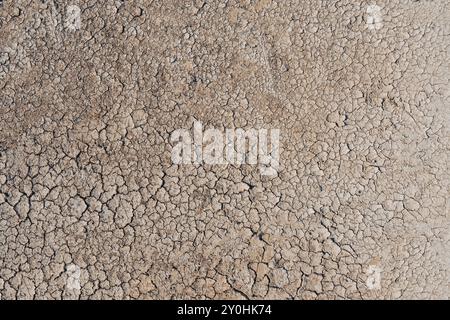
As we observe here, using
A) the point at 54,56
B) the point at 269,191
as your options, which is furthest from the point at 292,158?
the point at 54,56

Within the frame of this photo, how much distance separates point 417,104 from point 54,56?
187 centimetres

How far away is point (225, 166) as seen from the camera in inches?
109

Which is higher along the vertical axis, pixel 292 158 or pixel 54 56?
pixel 54 56

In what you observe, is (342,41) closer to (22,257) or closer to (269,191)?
(269,191)

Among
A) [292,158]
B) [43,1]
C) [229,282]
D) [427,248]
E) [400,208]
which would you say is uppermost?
[43,1]

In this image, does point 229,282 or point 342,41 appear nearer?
point 229,282

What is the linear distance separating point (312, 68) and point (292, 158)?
50 centimetres

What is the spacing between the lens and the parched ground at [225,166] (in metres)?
2.63

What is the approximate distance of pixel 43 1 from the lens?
3010 mm

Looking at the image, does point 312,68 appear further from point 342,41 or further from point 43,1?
point 43,1

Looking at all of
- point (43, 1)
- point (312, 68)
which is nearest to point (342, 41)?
point (312, 68)

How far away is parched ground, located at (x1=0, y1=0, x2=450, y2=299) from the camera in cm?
263

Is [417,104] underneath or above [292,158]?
above

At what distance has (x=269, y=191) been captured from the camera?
2.73 metres
